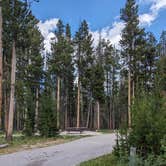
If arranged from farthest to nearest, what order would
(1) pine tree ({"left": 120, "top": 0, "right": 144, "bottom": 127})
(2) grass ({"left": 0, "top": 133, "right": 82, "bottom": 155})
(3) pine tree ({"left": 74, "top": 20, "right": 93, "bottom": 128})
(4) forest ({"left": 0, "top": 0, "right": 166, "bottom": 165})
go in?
1. (3) pine tree ({"left": 74, "top": 20, "right": 93, "bottom": 128})
2. (1) pine tree ({"left": 120, "top": 0, "right": 144, "bottom": 127})
3. (2) grass ({"left": 0, "top": 133, "right": 82, "bottom": 155})
4. (4) forest ({"left": 0, "top": 0, "right": 166, "bottom": 165})

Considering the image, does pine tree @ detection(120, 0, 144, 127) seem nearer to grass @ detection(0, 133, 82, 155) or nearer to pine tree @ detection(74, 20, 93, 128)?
pine tree @ detection(74, 20, 93, 128)

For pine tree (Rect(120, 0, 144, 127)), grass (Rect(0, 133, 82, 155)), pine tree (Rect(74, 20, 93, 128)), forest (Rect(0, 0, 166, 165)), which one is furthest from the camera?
pine tree (Rect(74, 20, 93, 128))

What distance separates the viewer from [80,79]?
148ft

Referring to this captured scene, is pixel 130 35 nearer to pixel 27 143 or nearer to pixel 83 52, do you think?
pixel 83 52

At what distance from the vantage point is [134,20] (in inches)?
1581

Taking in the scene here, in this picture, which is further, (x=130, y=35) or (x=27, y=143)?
(x=130, y=35)

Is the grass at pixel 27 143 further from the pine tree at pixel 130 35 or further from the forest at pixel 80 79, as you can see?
the pine tree at pixel 130 35

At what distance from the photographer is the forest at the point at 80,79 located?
10.2 m

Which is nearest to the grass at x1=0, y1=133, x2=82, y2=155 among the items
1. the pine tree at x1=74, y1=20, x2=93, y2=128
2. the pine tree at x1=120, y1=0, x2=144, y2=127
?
the pine tree at x1=120, y1=0, x2=144, y2=127

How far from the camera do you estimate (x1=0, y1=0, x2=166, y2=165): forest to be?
10.2 metres

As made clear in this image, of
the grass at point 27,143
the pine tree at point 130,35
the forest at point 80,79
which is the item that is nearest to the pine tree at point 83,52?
the forest at point 80,79

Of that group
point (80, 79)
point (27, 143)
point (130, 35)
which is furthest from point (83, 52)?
point (27, 143)

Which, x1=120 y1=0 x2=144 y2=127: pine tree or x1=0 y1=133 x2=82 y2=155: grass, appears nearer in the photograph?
x1=0 y1=133 x2=82 y2=155: grass

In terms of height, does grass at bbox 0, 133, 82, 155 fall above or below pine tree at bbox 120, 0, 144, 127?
below
